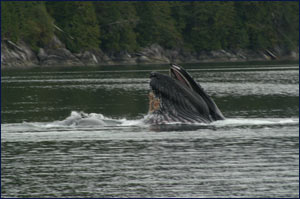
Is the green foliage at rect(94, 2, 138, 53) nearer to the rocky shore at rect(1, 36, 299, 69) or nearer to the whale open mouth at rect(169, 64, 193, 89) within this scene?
the rocky shore at rect(1, 36, 299, 69)

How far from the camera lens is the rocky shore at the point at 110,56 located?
145625 millimetres

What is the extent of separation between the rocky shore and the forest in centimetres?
158

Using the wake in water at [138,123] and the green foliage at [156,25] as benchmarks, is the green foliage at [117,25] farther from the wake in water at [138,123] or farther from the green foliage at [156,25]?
the wake in water at [138,123]

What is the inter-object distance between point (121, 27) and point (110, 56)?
539 inches

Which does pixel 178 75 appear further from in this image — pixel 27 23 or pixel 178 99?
pixel 27 23

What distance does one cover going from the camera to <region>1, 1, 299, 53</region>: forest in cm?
16000

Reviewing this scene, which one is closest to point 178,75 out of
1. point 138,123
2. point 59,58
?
point 138,123

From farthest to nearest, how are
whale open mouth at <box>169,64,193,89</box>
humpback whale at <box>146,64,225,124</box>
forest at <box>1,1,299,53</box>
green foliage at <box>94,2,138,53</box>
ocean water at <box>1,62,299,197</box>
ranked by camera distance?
green foliage at <box>94,2,138,53</box> → forest at <box>1,1,299,53</box> → humpback whale at <box>146,64,225,124</box> → whale open mouth at <box>169,64,193,89</box> → ocean water at <box>1,62,299,197</box>

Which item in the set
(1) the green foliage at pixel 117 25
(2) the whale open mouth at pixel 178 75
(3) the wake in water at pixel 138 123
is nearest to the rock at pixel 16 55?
(1) the green foliage at pixel 117 25

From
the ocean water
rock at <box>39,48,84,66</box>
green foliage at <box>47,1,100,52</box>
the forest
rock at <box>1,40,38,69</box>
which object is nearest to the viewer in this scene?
the ocean water

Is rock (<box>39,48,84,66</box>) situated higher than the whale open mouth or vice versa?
the whale open mouth

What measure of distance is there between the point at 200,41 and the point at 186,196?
170 m

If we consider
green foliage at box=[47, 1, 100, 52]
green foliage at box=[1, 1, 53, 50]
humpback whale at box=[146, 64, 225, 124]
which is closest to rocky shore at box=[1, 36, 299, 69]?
green foliage at box=[1, 1, 53, 50]

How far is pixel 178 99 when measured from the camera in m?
35.6
